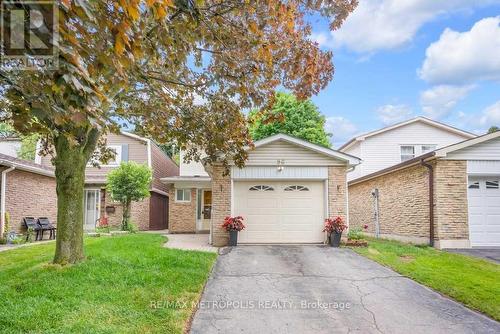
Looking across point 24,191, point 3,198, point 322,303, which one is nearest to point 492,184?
point 322,303

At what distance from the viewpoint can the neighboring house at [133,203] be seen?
62.6ft

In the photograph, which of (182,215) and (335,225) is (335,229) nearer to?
(335,225)

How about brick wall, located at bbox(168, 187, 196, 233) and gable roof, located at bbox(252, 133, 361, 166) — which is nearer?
gable roof, located at bbox(252, 133, 361, 166)

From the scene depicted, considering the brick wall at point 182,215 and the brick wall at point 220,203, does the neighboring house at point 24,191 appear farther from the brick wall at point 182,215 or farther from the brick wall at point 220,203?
the brick wall at point 220,203

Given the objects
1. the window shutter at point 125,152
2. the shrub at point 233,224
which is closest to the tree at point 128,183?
the window shutter at point 125,152

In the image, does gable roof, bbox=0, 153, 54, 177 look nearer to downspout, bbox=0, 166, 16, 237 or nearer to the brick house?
downspout, bbox=0, 166, 16, 237

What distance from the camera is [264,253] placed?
404 inches

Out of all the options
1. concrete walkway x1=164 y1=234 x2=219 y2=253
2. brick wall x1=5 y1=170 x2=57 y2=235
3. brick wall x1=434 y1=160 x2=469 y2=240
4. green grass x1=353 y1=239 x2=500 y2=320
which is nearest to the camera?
green grass x1=353 y1=239 x2=500 y2=320

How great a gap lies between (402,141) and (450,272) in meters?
13.7

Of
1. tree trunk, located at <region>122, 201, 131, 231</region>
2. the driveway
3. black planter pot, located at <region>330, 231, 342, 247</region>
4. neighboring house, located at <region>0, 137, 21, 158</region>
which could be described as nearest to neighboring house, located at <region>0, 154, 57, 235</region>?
tree trunk, located at <region>122, 201, 131, 231</region>

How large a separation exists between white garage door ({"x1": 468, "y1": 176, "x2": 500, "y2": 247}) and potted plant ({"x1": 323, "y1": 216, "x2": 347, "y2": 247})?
426 centimetres

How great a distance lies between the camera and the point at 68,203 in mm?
7371

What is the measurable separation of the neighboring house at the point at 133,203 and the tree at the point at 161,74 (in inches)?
353

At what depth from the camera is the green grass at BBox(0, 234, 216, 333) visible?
446 cm
